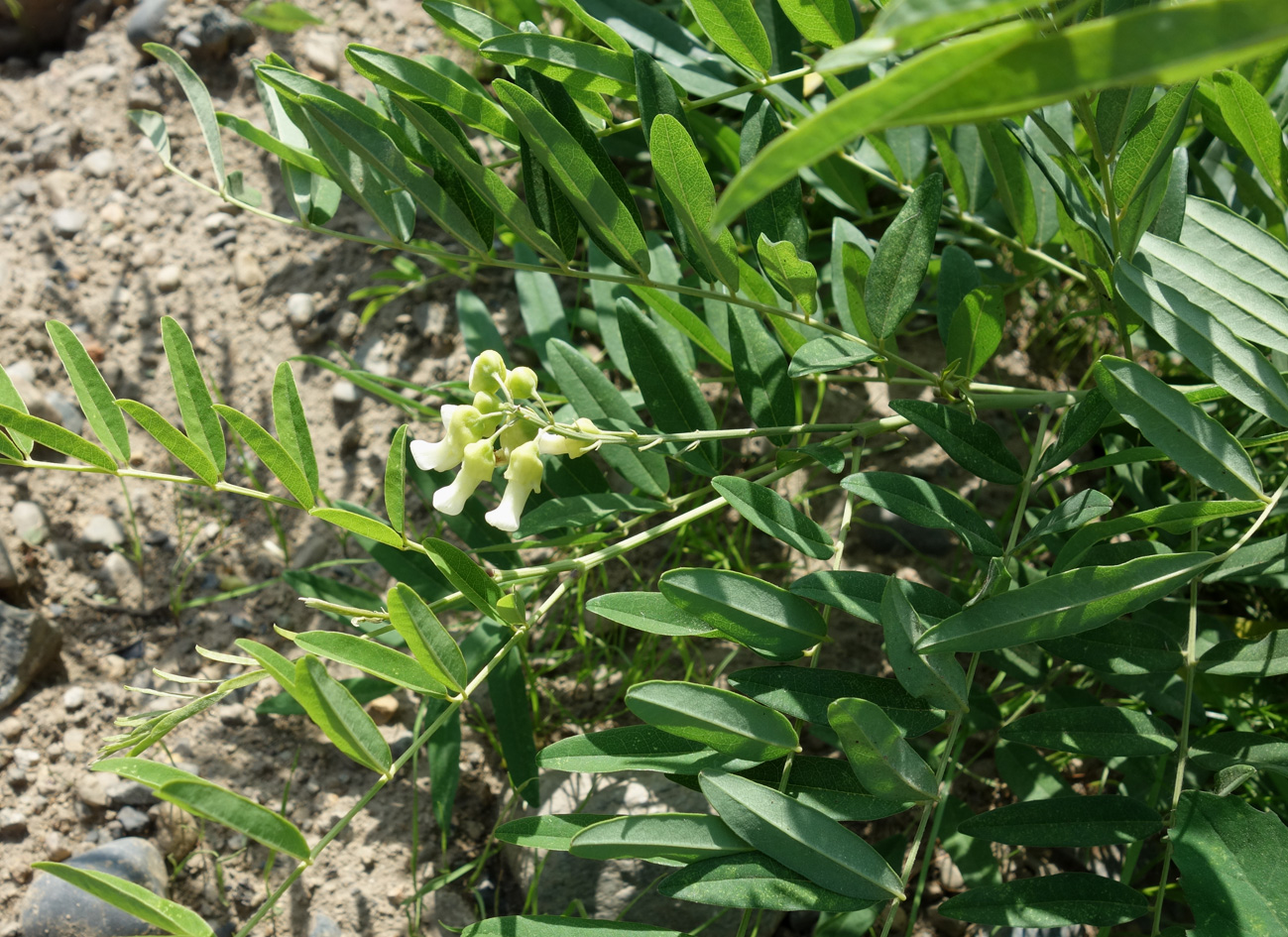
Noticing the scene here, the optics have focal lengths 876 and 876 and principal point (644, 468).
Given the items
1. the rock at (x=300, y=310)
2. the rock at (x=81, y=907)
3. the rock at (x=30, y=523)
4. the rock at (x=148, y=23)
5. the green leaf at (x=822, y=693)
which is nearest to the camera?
the green leaf at (x=822, y=693)

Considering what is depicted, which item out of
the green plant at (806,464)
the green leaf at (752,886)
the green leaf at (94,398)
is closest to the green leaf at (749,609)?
the green plant at (806,464)

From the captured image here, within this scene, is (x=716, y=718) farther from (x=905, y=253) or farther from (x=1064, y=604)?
(x=905, y=253)

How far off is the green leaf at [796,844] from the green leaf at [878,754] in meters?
0.07

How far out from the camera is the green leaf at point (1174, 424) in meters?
0.82

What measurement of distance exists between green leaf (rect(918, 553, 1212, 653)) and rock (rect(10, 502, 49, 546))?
1655 millimetres

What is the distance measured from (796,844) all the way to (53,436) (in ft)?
2.87

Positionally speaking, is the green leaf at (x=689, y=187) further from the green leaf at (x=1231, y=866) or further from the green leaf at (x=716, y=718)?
the green leaf at (x=1231, y=866)

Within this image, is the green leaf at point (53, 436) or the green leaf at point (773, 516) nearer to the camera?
the green leaf at point (53, 436)

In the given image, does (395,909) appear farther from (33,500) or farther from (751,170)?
(751,170)

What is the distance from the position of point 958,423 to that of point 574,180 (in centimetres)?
52

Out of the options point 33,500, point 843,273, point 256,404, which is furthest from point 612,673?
point 33,500

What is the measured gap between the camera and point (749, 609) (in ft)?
3.01

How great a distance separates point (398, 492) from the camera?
98cm

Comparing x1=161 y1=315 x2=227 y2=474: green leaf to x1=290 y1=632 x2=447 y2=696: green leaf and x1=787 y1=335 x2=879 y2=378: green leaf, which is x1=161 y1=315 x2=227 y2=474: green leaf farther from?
x1=787 y1=335 x2=879 y2=378: green leaf
